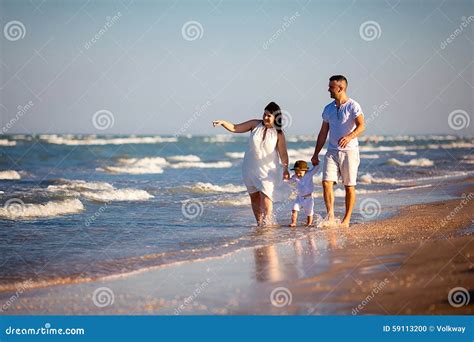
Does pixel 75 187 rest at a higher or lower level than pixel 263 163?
higher

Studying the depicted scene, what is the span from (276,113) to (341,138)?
90 cm

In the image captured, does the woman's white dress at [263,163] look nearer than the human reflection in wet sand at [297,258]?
No

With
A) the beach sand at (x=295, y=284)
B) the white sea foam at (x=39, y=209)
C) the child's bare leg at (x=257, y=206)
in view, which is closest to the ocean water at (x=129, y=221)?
the white sea foam at (x=39, y=209)

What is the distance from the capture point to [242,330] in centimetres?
433

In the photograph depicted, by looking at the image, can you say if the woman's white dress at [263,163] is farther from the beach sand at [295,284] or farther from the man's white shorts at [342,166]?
the beach sand at [295,284]

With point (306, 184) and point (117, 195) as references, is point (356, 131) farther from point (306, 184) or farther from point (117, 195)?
point (117, 195)

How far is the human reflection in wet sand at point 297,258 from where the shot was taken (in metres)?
5.38

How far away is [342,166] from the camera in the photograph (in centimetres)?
771

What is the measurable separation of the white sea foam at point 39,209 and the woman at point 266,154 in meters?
3.49

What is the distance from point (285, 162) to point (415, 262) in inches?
113

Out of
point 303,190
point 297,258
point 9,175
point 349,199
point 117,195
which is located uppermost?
point 9,175

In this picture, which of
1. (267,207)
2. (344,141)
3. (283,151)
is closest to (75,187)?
(267,207)

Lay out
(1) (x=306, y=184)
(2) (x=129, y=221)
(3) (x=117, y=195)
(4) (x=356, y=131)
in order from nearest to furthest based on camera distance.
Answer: (4) (x=356, y=131) < (1) (x=306, y=184) < (2) (x=129, y=221) < (3) (x=117, y=195)

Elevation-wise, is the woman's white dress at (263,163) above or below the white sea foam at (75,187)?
below
